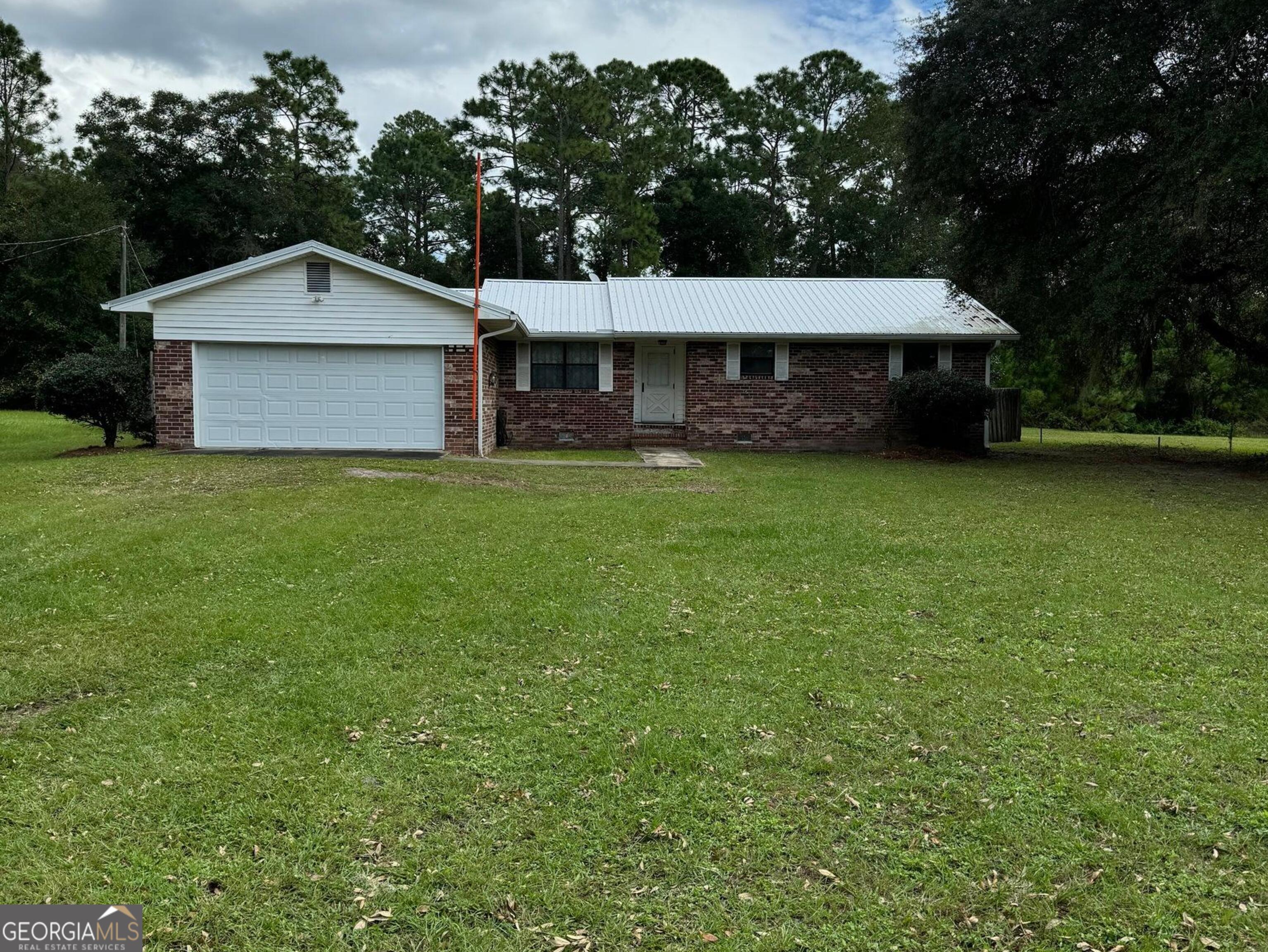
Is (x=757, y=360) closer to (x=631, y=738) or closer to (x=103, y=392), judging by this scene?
(x=103, y=392)

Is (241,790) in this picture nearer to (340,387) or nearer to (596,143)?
(340,387)

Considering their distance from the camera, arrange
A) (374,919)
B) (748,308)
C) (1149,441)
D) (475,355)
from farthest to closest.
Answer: (1149,441), (748,308), (475,355), (374,919)

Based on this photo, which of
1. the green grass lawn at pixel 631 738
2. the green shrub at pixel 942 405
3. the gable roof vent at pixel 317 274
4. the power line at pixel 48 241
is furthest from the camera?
the power line at pixel 48 241

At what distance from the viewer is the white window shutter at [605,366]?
18.8m

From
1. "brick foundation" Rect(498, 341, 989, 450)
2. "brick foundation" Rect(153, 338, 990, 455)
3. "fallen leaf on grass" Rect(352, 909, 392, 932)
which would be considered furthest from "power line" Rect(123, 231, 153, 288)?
"fallen leaf on grass" Rect(352, 909, 392, 932)

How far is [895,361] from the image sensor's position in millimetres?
18703

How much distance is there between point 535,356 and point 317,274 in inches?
206

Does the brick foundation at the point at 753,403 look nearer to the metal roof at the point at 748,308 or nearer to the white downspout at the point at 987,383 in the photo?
the white downspout at the point at 987,383

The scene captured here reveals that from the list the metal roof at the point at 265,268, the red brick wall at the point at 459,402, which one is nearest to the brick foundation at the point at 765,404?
the red brick wall at the point at 459,402

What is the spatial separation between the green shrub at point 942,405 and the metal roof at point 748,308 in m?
1.23

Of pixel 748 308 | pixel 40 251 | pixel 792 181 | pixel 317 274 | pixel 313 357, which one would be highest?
pixel 792 181

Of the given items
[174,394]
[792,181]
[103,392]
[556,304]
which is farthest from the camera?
[792,181]

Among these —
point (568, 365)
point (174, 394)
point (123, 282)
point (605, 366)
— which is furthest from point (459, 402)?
point (123, 282)

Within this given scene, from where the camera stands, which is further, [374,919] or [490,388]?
[490,388]
